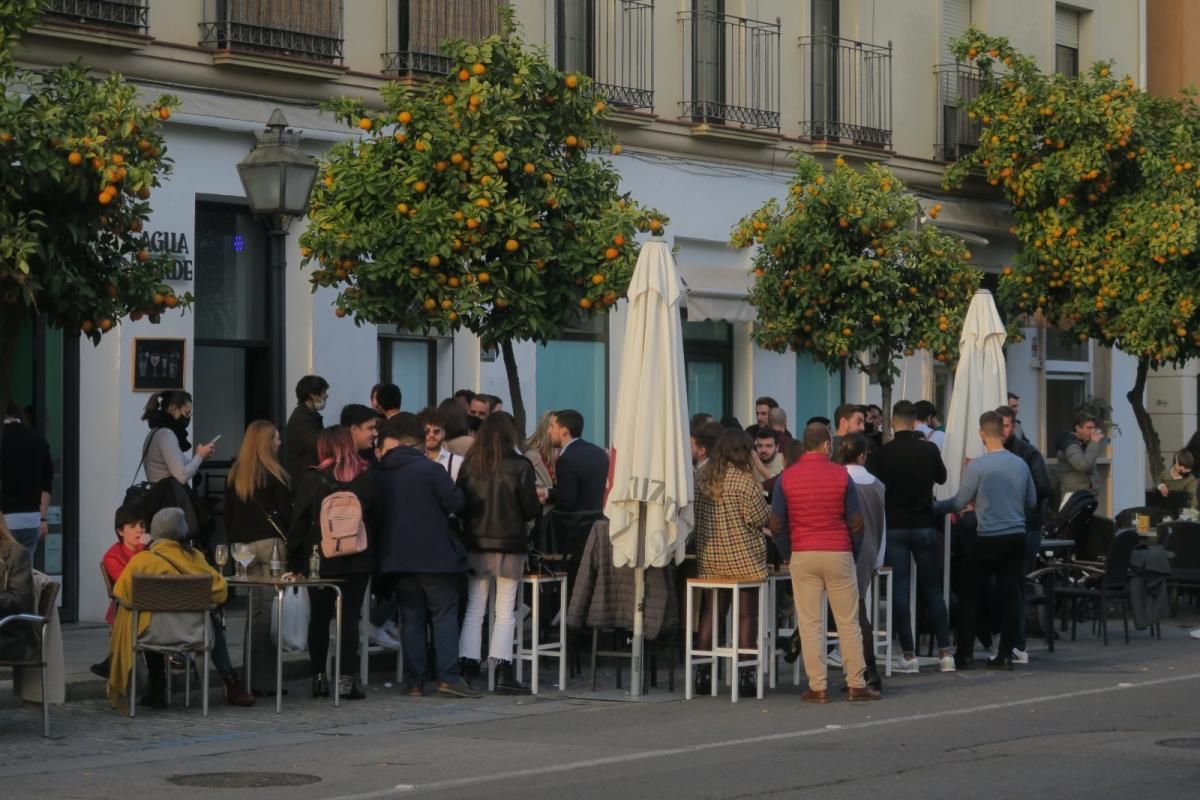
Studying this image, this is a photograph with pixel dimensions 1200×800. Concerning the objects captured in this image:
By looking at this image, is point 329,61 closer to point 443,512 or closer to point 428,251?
point 428,251

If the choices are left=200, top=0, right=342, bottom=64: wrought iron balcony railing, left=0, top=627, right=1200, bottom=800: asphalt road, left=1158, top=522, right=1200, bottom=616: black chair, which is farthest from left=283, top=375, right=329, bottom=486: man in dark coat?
left=1158, top=522, right=1200, bottom=616: black chair

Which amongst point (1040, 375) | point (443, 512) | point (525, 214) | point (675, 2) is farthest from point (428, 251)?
point (1040, 375)

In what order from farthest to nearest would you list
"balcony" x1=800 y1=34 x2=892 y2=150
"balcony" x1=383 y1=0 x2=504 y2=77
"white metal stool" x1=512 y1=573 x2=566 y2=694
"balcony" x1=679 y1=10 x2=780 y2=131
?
"balcony" x1=800 y1=34 x2=892 y2=150 < "balcony" x1=679 y1=10 x2=780 y2=131 < "balcony" x1=383 y1=0 x2=504 y2=77 < "white metal stool" x1=512 y1=573 x2=566 y2=694

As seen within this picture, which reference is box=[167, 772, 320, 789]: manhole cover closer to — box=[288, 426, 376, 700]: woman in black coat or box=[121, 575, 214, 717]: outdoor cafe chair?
Result: box=[121, 575, 214, 717]: outdoor cafe chair

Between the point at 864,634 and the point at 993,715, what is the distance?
149 cm

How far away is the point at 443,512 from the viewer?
14.4 metres

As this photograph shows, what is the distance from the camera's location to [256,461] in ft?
48.1

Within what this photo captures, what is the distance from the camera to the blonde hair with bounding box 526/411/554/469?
1677 cm

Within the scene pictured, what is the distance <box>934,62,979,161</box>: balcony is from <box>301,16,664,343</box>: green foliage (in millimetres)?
11551

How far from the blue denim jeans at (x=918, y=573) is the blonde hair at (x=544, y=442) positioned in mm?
2661

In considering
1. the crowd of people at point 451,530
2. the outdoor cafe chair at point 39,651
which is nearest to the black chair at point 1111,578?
the crowd of people at point 451,530

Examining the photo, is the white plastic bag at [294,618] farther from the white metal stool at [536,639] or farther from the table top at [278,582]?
the white metal stool at [536,639]

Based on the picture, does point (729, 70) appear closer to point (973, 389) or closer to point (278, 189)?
point (973, 389)

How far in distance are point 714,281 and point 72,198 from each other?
11982 millimetres
